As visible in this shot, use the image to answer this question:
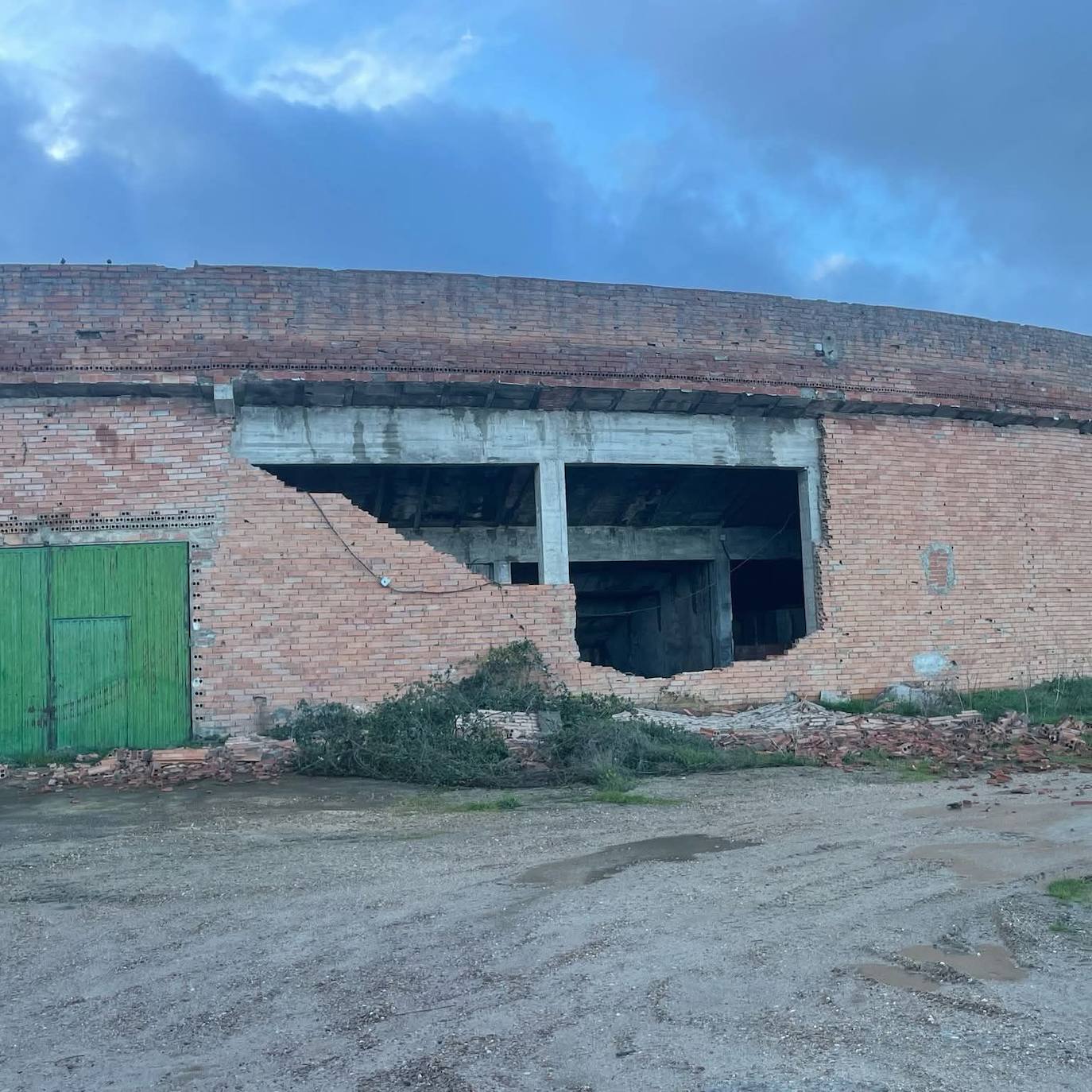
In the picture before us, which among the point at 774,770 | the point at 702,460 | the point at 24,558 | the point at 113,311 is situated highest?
the point at 113,311

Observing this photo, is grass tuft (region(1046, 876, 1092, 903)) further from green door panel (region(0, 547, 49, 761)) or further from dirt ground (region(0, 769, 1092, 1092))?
green door panel (region(0, 547, 49, 761))

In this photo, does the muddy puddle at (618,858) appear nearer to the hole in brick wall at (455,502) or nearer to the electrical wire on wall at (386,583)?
the electrical wire on wall at (386,583)

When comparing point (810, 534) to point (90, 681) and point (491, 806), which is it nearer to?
point (491, 806)

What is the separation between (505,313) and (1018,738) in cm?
795

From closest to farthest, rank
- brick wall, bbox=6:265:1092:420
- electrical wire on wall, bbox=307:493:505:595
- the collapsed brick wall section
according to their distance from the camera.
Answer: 1. brick wall, bbox=6:265:1092:420
2. electrical wire on wall, bbox=307:493:505:595
3. the collapsed brick wall section

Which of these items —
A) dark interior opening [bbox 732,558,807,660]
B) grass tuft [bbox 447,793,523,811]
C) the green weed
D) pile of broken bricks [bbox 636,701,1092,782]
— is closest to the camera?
grass tuft [bbox 447,793,523,811]

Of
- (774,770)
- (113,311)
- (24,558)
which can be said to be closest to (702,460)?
(774,770)

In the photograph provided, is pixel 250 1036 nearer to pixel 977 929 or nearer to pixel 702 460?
pixel 977 929

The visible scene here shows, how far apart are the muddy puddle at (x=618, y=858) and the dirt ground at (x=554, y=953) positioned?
0.03m

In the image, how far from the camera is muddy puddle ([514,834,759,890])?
586 centimetres

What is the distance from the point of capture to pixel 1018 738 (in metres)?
11.4

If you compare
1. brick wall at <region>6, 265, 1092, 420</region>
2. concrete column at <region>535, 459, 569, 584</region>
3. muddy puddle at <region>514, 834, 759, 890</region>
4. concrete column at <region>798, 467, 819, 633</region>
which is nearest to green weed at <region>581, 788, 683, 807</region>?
muddy puddle at <region>514, 834, 759, 890</region>

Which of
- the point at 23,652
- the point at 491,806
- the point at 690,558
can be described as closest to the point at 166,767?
the point at 23,652

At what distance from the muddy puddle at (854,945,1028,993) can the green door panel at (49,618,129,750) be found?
30.8ft
